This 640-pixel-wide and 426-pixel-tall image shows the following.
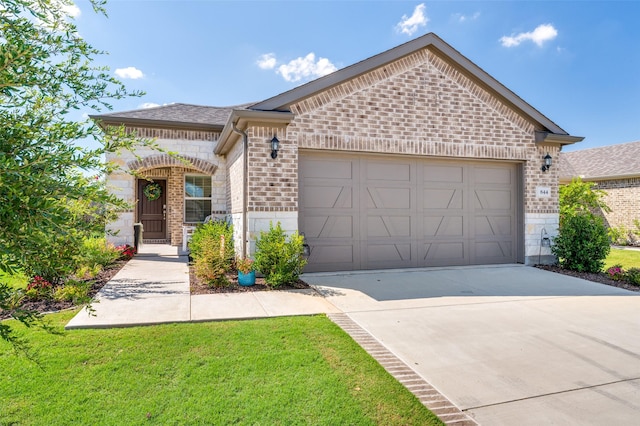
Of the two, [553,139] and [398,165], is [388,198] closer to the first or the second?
[398,165]

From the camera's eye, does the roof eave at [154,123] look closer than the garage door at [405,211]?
No

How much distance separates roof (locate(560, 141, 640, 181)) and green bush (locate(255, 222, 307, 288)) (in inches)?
625

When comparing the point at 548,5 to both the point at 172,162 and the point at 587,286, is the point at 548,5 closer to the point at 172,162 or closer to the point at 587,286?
the point at 587,286

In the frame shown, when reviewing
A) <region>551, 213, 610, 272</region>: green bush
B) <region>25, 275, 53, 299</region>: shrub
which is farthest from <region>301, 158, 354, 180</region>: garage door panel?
<region>551, 213, 610, 272</region>: green bush

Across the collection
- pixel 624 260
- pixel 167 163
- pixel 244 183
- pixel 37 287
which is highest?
pixel 167 163

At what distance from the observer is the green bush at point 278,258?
22.7 feet

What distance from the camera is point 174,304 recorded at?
5.64 meters

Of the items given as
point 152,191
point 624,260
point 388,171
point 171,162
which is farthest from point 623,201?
point 152,191

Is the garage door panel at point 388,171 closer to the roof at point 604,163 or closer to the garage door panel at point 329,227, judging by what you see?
the garage door panel at point 329,227

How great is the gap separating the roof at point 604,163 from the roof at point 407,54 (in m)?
10.1

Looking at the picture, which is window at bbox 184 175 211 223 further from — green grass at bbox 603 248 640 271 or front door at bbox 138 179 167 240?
green grass at bbox 603 248 640 271

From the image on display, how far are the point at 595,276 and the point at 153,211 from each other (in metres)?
14.1

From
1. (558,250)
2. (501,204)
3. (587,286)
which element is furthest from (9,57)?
(558,250)

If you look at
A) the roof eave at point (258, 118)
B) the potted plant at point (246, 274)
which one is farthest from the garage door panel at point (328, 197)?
the potted plant at point (246, 274)
